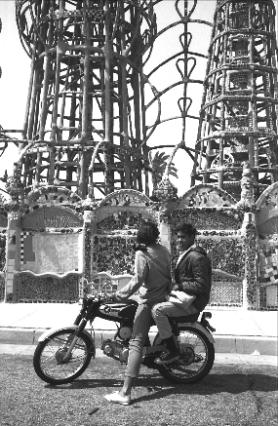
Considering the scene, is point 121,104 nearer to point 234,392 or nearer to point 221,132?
point 221,132

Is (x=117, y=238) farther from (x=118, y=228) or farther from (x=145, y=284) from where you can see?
(x=145, y=284)

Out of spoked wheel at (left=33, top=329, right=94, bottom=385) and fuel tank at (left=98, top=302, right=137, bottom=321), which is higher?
fuel tank at (left=98, top=302, right=137, bottom=321)

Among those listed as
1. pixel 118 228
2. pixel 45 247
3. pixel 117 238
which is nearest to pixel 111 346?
pixel 117 238

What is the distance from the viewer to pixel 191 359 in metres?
5.09

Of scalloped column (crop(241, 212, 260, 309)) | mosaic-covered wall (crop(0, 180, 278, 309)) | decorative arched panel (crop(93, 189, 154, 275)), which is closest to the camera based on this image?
scalloped column (crop(241, 212, 260, 309))

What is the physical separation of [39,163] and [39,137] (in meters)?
1.24

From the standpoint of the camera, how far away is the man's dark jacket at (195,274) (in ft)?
15.7

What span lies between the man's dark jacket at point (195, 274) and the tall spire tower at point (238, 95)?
589 inches

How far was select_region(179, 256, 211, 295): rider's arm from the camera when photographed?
4.78 metres

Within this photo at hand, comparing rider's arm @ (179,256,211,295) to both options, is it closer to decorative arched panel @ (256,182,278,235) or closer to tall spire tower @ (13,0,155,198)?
decorative arched panel @ (256,182,278,235)

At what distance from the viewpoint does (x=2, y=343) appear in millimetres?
6910

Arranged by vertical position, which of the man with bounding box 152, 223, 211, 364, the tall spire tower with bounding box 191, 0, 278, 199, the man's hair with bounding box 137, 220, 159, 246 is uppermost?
the tall spire tower with bounding box 191, 0, 278, 199

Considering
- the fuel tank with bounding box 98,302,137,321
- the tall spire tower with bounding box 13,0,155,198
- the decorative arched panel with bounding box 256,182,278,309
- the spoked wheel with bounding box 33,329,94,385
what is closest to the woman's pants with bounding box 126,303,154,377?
the fuel tank with bounding box 98,302,137,321

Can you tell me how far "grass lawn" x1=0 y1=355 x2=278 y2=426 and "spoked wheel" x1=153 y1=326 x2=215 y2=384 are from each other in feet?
0.35
